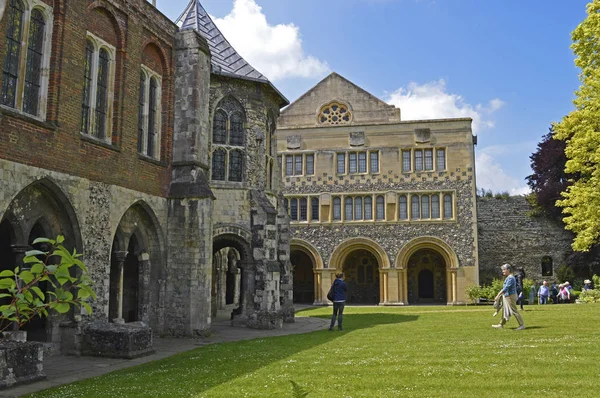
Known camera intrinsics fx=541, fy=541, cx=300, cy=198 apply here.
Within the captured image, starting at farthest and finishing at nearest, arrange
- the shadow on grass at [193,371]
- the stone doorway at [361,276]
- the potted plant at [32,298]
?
the stone doorway at [361,276]
the shadow on grass at [193,371]
the potted plant at [32,298]

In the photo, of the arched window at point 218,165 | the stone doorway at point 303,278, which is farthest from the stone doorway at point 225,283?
the stone doorway at point 303,278

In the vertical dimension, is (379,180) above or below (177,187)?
above

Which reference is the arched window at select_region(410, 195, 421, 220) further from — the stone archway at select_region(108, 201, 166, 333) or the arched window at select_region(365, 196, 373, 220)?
the stone archway at select_region(108, 201, 166, 333)

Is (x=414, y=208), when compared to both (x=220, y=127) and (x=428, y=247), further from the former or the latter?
(x=220, y=127)

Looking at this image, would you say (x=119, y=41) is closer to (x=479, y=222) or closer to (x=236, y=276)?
(x=236, y=276)

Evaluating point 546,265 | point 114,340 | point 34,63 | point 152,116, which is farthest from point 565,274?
point 34,63

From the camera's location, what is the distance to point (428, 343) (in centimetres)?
1128

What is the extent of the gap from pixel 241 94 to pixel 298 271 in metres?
21.2

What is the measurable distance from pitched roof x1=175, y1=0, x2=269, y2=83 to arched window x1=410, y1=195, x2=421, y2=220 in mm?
17035

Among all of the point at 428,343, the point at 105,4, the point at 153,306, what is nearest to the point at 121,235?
the point at 153,306

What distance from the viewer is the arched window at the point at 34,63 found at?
11.2 m

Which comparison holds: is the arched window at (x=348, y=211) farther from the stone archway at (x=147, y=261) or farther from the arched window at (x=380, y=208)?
the stone archway at (x=147, y=261)

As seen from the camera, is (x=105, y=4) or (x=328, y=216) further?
(x=328, y=216)

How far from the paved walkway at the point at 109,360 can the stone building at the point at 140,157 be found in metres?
0.68
